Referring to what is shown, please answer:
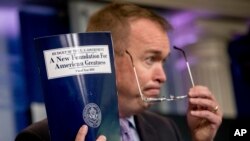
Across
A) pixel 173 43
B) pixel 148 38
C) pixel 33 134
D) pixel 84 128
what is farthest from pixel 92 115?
pixel 173 43

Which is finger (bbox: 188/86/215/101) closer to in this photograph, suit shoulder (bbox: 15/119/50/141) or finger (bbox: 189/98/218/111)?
finger (bbox: 189/98/218/111)

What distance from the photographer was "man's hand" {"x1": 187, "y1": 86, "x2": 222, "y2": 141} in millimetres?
1087

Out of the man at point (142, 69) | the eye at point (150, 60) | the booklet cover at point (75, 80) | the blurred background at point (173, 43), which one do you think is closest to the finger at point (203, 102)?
the man at point (142, 69)

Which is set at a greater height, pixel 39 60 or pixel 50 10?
pixel 50 10

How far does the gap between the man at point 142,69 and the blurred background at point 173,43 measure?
0.93 metres

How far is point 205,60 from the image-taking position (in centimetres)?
284

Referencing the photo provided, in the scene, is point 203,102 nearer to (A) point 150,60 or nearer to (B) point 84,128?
(A) point 150,60

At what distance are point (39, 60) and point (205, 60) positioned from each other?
203cm

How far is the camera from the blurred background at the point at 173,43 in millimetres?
Answer: 2250

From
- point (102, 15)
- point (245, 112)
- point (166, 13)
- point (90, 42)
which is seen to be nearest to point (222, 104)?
point (245, 112)

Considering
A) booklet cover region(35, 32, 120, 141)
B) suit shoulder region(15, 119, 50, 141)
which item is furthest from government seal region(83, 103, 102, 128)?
suit shoulder region(15, 119, 50, 141)

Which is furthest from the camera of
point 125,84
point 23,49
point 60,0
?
point 60,0

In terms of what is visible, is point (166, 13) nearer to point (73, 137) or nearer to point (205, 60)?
point (205, 60)

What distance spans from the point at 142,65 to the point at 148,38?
0.07 m
